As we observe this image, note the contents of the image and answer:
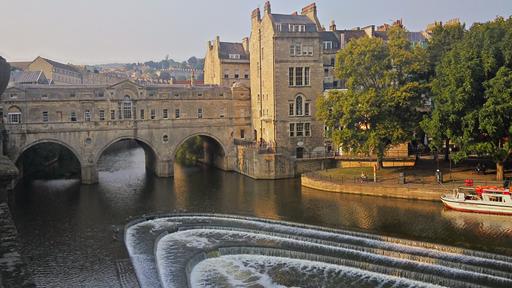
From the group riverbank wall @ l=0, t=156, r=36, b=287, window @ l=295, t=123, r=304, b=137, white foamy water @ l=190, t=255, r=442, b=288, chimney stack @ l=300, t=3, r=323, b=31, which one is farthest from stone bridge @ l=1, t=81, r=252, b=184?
riverbank wall @ l=0, t=156, r=36, b=287

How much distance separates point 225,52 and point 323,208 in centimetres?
4376

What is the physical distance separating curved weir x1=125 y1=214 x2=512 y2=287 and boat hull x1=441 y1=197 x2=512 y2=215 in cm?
1048

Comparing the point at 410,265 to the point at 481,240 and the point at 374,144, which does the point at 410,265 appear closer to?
the point at 481,240

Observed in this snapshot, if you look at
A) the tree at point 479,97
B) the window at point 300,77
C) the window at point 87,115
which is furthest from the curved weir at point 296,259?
the window at point 300,77

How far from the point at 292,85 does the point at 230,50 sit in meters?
22.6

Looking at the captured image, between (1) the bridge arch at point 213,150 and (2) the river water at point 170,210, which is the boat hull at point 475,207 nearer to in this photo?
(2) the river water at point 170,210

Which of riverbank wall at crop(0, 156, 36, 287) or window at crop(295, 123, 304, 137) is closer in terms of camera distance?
riverbank wall at crop(0, 156, 36, 287)

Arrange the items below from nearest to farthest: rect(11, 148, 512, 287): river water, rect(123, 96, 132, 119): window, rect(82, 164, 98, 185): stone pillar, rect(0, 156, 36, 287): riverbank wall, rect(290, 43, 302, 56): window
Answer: rect(0, 156, 36, 287): riverbank wall, rect(11, 148, 512, 287): river water, rect(82, 164, 98, 185): stone pillar, rect(123, 96, 132, 119): window, rect(290, 43, 302, 56): window

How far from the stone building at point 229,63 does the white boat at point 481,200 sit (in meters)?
44.3

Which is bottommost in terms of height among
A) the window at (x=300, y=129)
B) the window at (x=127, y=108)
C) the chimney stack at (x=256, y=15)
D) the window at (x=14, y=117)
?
the window at (x=300, y=129)

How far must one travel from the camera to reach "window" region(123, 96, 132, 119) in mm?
58772

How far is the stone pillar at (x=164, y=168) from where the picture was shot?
59844mm

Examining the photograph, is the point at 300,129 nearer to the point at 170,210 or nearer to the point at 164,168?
the point at 164,168

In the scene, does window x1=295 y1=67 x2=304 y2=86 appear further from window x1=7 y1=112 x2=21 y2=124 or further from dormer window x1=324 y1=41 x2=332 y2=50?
window x1=7 y1=112 x2=21 y2=124
